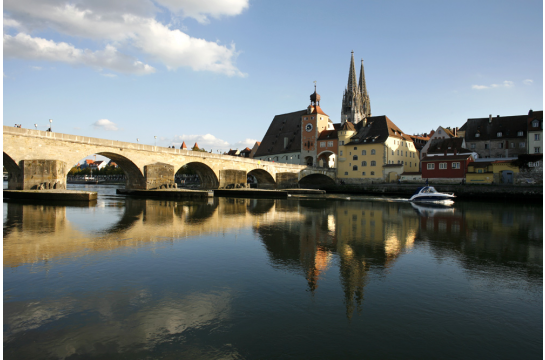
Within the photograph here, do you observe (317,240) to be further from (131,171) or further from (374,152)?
(374,152)

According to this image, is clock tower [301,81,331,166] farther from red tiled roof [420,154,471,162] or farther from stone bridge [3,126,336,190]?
red tiled roof [420,154,471,162]

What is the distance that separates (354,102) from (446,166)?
60.0m

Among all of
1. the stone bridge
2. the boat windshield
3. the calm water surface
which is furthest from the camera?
the boat windshield

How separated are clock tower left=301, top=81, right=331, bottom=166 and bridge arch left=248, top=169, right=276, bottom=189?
55.3 feet

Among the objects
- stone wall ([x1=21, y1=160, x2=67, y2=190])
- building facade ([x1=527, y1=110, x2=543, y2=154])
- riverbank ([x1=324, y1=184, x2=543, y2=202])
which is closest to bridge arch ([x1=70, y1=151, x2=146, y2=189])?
stone wall ([x1=21, y1=160, x2=67, y2=190])

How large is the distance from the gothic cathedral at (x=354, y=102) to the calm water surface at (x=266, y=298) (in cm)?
9977

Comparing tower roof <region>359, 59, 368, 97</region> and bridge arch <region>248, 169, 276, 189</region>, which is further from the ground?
tower roof <region>359, 59, 368, 97</region>

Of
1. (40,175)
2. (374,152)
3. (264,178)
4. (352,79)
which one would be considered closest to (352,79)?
(352,79)

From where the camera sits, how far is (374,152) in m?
65.7

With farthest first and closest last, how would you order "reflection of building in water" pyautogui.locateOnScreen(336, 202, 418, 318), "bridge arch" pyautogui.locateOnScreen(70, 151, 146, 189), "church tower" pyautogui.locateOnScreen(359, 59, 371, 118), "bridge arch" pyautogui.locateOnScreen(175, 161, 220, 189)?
"church tower" pyautogui.locateOnScreen(359, 59, 371, 118) → "bridge arch" pyautogui.locateOnScreen(175, 161, 220, 189) → "bridge arch" pyautogui.locateOnScreen(70, 151, 146, 189) → "reflection of building in water" pyautogui.locateOnScreen(336, 202, 418, 318)

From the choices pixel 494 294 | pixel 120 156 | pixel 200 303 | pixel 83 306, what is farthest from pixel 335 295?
pixel 120 156

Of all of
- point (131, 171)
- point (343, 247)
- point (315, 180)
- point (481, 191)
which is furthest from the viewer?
point (315, 180)

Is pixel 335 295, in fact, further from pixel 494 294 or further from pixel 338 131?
pixel 338 131

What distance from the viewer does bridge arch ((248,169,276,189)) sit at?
57581 millimetres
